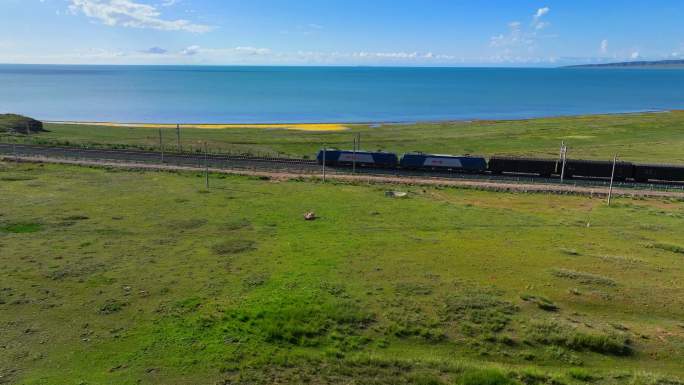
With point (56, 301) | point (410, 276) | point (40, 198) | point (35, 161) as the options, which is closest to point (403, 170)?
point (410, 276)

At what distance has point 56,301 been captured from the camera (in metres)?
25.1

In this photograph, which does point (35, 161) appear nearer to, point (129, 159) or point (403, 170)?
point (129, 159)

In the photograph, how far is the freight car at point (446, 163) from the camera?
197 feet

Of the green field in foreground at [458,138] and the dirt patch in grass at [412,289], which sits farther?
the green field in foreground at [458,138]

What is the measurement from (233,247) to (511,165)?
→ 3956 cm

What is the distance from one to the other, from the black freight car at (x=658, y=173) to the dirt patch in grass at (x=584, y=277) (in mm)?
34149

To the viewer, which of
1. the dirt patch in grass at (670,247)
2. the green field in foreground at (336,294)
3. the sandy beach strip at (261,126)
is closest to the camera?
the green field in foreground at (336,294)

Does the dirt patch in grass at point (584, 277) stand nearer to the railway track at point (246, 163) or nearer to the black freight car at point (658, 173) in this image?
the railway track at point (246, 163)

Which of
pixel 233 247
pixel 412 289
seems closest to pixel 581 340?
pixel 412 289

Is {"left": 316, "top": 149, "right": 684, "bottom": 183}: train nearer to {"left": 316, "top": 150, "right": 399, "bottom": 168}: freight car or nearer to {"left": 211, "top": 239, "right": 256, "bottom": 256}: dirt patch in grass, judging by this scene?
{"left": 316, "top": 150, "right": 399, "bottom": 168}: freight car

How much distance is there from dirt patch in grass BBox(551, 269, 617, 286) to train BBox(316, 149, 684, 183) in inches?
1175

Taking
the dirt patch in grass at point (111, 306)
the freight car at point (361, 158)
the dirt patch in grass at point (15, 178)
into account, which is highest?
the freight car at point (361, 158)

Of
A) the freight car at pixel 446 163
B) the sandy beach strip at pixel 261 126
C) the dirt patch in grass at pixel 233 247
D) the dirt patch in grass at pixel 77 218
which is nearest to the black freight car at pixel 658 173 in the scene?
the freight car at pixel 446 163

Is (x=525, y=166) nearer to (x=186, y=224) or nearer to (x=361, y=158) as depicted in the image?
(x=361, y=158)
